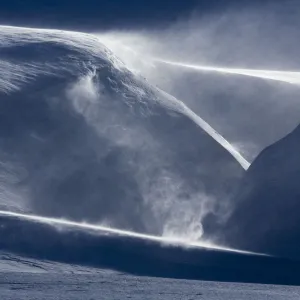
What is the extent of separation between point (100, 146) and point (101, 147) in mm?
42

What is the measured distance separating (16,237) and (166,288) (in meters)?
3.01

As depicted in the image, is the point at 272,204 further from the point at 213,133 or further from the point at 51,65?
the point at 51,65

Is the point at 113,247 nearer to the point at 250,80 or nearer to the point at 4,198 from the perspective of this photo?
the point at 4,198

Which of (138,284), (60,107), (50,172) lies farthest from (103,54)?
(138,284)

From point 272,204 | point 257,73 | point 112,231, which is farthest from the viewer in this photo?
point 257,73

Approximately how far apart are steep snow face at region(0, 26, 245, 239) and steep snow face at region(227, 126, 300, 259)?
2.54ft

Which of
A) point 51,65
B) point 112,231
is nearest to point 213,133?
point 51,65

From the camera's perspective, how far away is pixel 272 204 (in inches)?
1029

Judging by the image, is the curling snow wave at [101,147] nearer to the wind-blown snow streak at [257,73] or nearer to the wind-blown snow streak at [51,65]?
the wind-blown snow streak at [51,65]

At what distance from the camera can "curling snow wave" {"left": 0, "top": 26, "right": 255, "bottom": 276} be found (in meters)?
27.3

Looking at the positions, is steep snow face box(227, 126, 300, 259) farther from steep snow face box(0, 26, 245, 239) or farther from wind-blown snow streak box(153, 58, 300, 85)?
wind-blown snow streak box(153, 58, 300, 85)

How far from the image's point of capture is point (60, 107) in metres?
29.5

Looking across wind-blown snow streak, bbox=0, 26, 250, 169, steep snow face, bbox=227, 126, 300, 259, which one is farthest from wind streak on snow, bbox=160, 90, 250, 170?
steep snow face, bbox=227, 126, 300, 259

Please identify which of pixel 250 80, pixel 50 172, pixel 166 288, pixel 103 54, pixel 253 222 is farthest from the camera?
pixel 250 80
